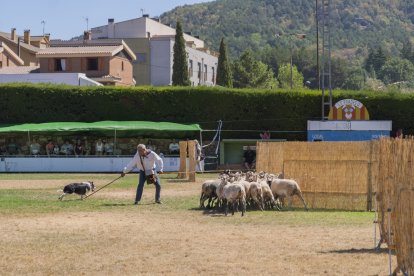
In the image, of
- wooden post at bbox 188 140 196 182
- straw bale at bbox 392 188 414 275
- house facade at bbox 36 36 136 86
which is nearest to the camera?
straw bale at bbox 392 188 414 275

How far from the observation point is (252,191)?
86.2 ft

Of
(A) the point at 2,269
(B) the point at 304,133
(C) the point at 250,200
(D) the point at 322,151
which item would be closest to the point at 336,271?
(A) the point at 2,269

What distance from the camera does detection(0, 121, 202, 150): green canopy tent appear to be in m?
58.8

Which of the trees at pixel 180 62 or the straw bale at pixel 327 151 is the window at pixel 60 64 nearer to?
the trees at pixel 180 62

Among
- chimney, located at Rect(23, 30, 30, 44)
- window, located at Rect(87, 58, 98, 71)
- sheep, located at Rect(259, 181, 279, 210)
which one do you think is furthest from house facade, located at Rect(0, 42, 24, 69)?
sheep, located at Rect(259, 181, 279, 210)

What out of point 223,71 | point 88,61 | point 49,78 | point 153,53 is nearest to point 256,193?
point 49,78

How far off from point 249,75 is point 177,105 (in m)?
73.2

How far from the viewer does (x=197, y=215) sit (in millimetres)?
24734

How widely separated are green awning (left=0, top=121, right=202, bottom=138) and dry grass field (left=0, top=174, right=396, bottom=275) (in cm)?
2981

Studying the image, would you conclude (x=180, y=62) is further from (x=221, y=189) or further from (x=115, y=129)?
(x=221, y=189)

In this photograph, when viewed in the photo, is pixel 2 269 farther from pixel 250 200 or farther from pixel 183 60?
pixel 183 60

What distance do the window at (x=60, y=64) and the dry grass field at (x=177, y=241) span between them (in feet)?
204

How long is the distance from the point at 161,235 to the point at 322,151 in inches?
430

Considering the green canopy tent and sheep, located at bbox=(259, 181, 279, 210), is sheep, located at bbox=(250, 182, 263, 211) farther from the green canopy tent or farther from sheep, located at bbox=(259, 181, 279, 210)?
the green canopy tent
